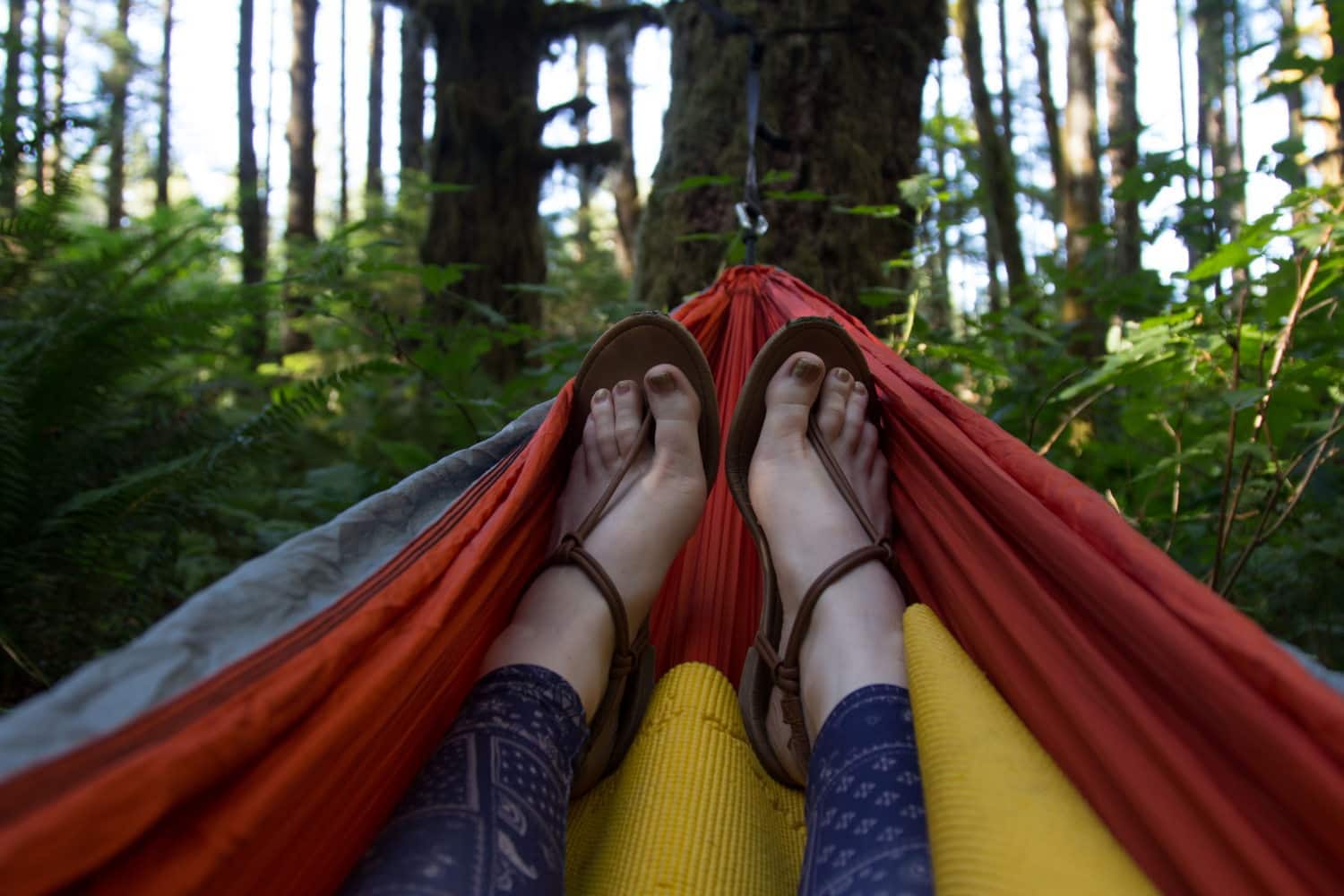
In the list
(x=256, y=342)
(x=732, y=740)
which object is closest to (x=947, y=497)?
(x=732, y=740)

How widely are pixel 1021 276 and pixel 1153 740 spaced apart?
10.3 feet

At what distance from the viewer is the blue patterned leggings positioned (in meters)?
0.53

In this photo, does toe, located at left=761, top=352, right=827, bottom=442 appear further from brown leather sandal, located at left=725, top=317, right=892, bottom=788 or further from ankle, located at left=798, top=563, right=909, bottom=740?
ankle, located at left=798, top=563, right=909, bottom=740

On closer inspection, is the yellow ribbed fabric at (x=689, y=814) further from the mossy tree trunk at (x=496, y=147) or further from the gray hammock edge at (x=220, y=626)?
the mossy tree trunk at (x=496, y=147)

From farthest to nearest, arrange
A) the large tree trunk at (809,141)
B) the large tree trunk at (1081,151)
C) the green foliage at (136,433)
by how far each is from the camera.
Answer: the large tree trunk at (1081,151)
the large tree trunk at (809,141)
the green foliage at (136,433)

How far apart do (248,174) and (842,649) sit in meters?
5.99

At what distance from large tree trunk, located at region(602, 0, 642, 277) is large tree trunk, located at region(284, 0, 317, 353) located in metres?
1.97

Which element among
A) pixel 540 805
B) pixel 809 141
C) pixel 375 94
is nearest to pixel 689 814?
pixel 540 805

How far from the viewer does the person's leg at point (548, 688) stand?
55 centimetres

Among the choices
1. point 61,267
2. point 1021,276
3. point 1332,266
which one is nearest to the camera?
point 1332,266

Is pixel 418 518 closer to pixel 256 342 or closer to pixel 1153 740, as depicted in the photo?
pixel 1153 740

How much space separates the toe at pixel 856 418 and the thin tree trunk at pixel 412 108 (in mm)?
4901

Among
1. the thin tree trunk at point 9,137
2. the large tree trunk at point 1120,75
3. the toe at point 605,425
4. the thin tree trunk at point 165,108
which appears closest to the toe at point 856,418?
the toe at point 605,425

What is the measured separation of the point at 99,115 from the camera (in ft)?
5.82
